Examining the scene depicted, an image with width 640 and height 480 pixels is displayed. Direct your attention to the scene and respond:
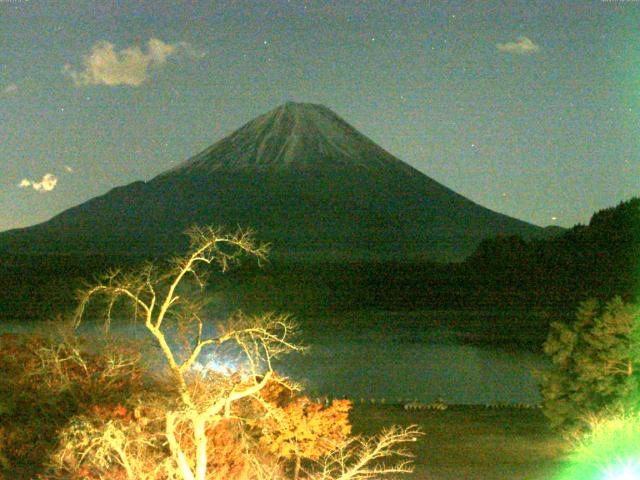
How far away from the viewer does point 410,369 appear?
29.7 metres

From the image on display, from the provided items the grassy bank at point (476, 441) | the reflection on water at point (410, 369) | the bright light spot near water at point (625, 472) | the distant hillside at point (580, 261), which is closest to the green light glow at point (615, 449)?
the bright light spot near water at point (625, 472)

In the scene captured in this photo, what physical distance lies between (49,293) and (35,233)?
34301mm

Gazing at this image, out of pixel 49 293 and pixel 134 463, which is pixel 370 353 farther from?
pixel 49 293

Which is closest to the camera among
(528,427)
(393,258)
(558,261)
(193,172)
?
(528,427)

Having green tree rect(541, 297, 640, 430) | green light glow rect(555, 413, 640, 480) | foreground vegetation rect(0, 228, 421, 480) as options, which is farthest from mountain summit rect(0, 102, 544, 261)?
green light glow rect(555, 413, 640, 480)

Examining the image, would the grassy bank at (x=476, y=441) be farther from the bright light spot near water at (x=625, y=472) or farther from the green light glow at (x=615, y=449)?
the bright light spot near water at (x=625, y=472)

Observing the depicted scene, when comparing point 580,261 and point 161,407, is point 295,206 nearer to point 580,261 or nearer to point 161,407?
point 580,261

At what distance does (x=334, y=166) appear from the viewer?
113 meters

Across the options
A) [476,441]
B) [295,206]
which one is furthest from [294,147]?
[476,441]

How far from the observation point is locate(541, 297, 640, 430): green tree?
13477 mm

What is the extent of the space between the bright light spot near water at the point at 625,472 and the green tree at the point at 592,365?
2384 millimetres

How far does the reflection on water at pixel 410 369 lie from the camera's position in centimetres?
2336

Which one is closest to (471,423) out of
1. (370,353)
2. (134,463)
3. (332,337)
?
(134,463)

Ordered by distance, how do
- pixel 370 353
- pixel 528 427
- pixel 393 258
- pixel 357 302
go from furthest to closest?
pixel 393 258, pixel 357 302, pixel 370 353, pixel 528 427
